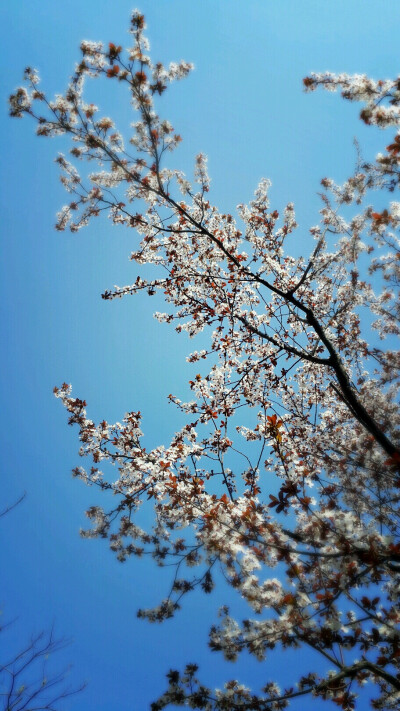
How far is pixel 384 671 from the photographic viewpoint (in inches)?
163

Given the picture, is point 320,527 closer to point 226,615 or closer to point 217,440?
point 226,615

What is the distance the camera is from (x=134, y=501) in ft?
21.7

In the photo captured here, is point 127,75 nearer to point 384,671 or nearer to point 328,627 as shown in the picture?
point 328,627

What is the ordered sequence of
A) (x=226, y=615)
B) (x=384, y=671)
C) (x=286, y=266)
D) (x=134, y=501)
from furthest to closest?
1. (x=286, y=266)
2. (x=134, y=501)
3. (x=226, y=615)
4. (x=384, y=671)

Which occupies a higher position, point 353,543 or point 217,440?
point 217,440

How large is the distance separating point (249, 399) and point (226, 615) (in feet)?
13.5

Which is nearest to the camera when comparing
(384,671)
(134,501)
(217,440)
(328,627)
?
(328,627)

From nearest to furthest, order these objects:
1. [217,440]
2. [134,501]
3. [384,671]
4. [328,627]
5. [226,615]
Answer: [328,627]
[384,671]
[226,615]
[134,501]
[217,440]

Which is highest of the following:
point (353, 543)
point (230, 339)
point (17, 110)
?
point (17, 110)

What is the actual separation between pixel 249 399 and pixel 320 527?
4226 mm

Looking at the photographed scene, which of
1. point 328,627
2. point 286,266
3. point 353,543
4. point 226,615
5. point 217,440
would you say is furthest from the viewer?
point 286,266

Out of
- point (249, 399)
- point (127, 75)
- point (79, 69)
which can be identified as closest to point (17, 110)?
point (79, 69)

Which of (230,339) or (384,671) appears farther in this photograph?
(230,339)

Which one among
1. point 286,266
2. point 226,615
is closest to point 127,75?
point 286,266
